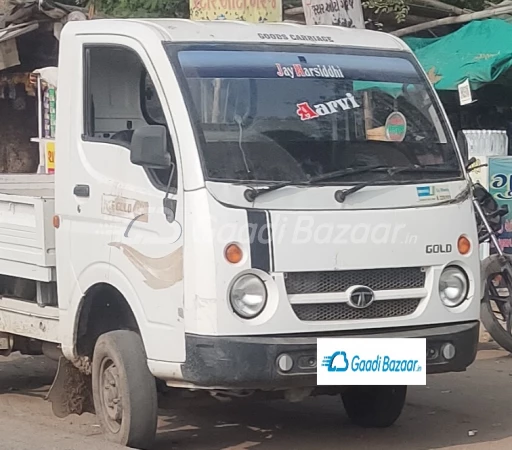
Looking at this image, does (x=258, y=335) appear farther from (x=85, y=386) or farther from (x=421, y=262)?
(x=85, y=386)

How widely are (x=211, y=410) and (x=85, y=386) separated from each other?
3.13ft

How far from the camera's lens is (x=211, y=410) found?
7.39m

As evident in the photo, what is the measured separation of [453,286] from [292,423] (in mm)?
1686

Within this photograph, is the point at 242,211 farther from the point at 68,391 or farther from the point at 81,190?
the point at 68,391

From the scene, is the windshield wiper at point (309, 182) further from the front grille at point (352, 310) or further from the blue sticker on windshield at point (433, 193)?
the front grille at point (352, 310)

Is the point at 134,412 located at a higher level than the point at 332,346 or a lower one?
lower

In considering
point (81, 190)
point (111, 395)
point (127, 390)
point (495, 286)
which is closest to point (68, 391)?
point (111, 395)

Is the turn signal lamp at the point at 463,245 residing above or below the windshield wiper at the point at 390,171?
below

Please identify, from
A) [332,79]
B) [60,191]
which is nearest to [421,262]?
[332,79]

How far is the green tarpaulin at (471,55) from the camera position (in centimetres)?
1096

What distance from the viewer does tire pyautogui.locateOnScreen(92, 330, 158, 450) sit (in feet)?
19.0

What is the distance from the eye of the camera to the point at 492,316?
8500 millimetres

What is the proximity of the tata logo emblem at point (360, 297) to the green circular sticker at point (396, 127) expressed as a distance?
930 millimetres

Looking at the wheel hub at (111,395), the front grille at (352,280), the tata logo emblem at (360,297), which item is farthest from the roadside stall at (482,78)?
the wheel hub at (111,395)
